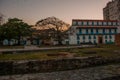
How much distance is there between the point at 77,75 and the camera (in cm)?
1418

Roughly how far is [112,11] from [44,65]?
239 feet

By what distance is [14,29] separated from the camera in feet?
153

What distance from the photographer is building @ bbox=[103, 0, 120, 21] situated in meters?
75.5

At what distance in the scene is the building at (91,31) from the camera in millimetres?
59344

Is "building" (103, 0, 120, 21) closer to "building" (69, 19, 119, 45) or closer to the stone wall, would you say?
"building" (69, 19, 119, 45)

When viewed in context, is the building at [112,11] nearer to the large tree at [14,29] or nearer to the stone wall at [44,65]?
the large tree at [14,29]

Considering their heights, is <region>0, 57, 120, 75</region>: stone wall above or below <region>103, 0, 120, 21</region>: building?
below

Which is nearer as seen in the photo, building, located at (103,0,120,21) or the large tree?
the large tree

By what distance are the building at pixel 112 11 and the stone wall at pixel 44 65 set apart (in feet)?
203

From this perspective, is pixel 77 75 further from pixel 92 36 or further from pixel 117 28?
pixel 117 28

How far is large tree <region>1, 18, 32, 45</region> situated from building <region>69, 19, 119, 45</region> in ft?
56.6

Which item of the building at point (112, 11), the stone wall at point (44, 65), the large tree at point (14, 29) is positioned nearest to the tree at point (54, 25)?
the large tree at point (14, 29)

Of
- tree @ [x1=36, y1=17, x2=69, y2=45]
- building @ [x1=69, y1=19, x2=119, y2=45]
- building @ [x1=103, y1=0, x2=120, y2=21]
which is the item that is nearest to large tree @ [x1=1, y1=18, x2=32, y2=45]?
tree @ [x1=36, y1=17, x2=69, y2=45]

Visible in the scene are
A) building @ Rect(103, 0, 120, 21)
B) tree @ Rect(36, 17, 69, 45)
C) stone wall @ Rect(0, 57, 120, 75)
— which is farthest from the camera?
building @ Rect(103, 0, 120, 21)
